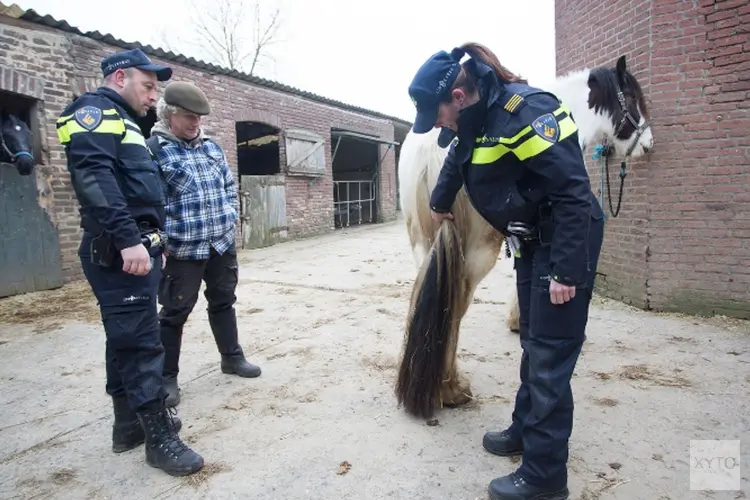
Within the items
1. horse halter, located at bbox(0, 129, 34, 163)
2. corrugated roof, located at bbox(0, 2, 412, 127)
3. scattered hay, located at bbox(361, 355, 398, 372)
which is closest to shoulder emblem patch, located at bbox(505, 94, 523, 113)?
scattered hay, located at bbox(361, 355, 398, 372)

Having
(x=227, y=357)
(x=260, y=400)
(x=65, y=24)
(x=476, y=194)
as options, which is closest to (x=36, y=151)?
(x=65, y=24)

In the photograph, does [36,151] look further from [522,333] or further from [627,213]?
[627,213]

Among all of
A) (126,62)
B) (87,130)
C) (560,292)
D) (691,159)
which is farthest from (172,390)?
(691,159)

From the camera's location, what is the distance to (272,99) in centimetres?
1121

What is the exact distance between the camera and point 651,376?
123 inches

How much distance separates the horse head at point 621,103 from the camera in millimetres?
3814

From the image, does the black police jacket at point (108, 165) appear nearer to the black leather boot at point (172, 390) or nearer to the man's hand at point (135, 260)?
the man's hand at point (135, 260)

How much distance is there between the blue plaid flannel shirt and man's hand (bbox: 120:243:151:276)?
2.49 ft

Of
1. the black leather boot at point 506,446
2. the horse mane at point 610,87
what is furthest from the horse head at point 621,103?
the black leather boot at point 506,446

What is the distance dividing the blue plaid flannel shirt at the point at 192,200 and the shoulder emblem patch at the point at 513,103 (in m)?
1.91

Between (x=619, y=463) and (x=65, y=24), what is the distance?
827 centimetres

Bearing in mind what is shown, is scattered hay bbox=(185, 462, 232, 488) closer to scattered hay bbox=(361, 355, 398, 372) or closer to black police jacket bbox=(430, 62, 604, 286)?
scattered hay bbox=(361, 355, 398, 372)

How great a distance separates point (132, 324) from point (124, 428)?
0.67m

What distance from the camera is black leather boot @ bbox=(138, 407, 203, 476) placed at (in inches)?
84.8
